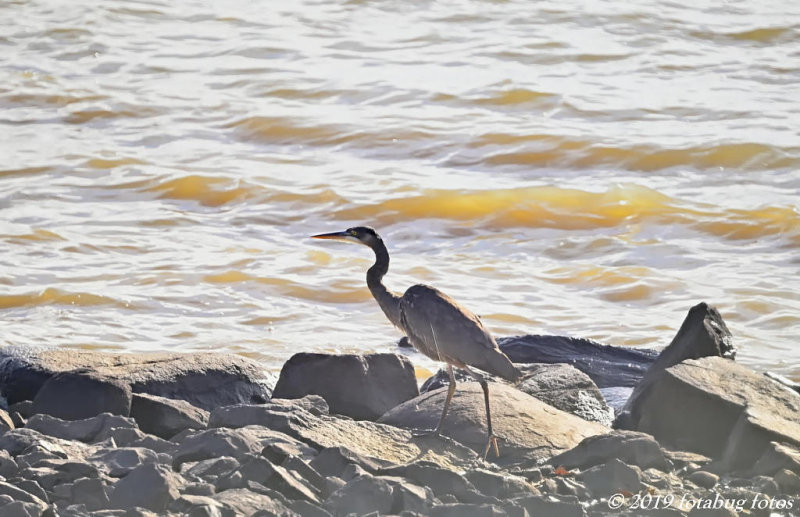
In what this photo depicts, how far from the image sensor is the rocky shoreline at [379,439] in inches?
188

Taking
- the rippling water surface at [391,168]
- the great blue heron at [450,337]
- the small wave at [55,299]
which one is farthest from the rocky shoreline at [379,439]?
the small wave at [55,299]

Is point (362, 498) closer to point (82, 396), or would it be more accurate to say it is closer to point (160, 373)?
point (82, 396)

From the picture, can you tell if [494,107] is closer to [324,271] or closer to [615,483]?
[324,271]

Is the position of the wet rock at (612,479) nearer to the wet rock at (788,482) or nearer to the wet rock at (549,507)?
the wet rock at (549,507)

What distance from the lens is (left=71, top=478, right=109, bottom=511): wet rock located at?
187 inches

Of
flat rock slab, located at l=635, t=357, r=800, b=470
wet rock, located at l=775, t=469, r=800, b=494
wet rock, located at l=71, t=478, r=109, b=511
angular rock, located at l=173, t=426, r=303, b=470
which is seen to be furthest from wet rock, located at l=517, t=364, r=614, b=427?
wet rock, located at l=71, t=478, r=109, b=511

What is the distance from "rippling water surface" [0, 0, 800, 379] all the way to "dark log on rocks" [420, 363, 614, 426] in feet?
7.41

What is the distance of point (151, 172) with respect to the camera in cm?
1422

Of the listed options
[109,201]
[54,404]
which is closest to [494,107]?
[109,201]

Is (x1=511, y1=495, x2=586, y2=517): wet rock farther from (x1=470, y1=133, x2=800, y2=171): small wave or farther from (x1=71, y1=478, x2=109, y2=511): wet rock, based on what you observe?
(x1=470, y1=133, x2=800, y2=171): small wave

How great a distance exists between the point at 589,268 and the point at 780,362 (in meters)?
2.74

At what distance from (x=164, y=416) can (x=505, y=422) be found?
5.35 feet

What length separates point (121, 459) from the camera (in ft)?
16.9

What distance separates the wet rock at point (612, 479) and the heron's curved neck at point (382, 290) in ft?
5.73
